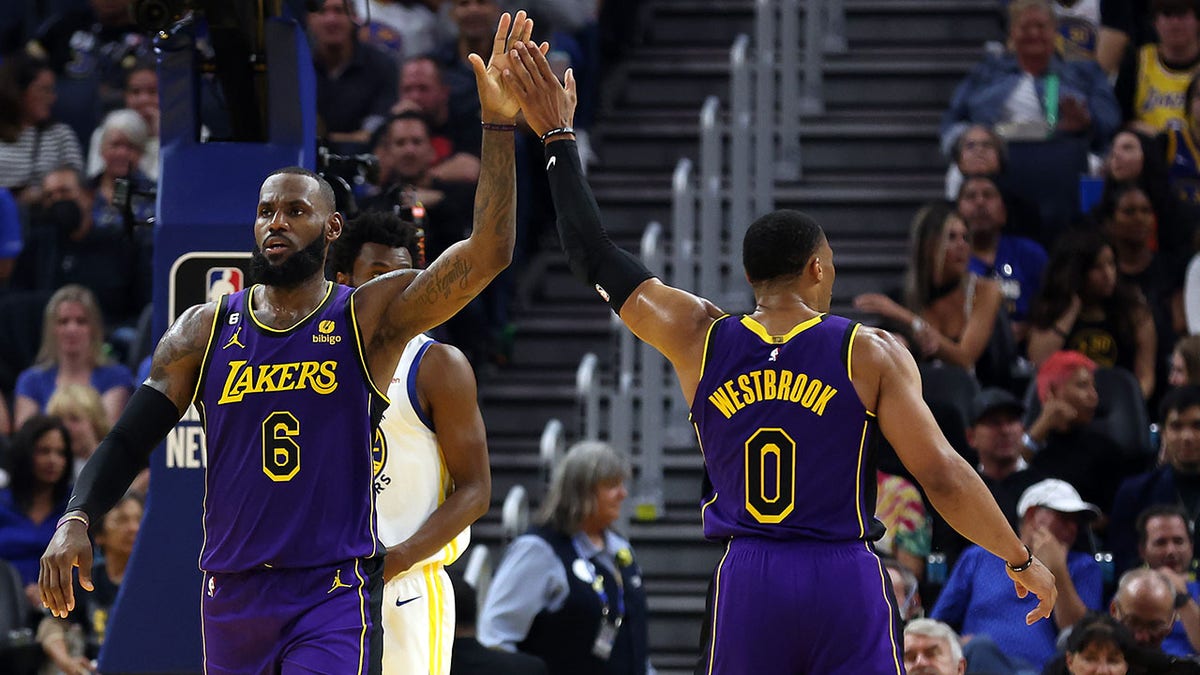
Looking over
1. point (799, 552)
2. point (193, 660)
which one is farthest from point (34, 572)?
point (799, 552)

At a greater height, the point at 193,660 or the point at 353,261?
the point at 353,261

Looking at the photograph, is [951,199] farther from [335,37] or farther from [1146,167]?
[335,37]

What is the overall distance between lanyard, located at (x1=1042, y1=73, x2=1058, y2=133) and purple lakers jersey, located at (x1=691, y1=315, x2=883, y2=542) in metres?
7.20

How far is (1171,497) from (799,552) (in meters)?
4.66

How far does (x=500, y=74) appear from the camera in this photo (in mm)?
6242

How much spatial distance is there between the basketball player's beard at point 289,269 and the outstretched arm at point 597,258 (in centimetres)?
82

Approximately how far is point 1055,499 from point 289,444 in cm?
473

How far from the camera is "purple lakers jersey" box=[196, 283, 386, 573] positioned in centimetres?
575

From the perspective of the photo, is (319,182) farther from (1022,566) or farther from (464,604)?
(464,604)

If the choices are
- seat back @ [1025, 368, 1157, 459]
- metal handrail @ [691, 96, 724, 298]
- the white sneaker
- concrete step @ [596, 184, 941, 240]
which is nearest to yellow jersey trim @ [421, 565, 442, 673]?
seat back @ [1025, 368, 1157, 459]

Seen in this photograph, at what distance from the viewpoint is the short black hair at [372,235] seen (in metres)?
6.89

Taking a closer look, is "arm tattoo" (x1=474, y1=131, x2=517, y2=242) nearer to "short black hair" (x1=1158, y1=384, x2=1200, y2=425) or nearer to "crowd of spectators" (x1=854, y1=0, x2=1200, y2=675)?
"crowd of spectators" (x1=854, y1=0, x2=1200, y2=675)

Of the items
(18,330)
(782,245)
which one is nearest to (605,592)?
(782,245)

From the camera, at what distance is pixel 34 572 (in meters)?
10.7
